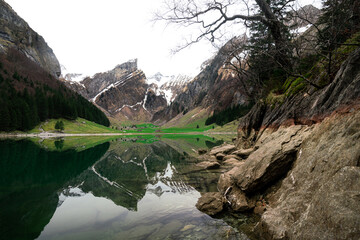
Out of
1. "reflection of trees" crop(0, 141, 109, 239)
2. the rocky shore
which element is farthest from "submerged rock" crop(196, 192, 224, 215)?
"reflection of trees" crop(0, 141, 109, 239)

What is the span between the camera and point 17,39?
16962 centimetres

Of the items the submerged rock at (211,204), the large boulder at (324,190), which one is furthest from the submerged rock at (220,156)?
the large boulder at (324,190)

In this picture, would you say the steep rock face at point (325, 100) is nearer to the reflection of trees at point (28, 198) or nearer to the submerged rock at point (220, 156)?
the submerged rock at point (220, 156)

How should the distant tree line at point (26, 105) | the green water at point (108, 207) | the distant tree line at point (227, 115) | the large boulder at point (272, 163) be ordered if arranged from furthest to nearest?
1. the distant tree line at point (227, 115)
2. the distant tree line at point (26, 105)
3. the large boulder at point (272, 163)
4. the green water at point (108, 207)

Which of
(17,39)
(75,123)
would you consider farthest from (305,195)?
(17,39)

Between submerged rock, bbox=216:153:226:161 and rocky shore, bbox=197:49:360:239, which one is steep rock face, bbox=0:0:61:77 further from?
rocky shore, bbox=197:49:360:239

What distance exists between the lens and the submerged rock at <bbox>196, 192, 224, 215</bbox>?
902cm

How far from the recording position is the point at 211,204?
9.33 metres

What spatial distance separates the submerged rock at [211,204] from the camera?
9.02 m

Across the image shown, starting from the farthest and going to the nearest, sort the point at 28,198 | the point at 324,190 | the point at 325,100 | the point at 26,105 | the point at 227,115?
the point at 227,115, the point at 26,105, the point at 28,198, the point at 325,100, the point at 324,190

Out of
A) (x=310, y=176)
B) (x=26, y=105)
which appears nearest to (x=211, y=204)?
(x=310, y=176)

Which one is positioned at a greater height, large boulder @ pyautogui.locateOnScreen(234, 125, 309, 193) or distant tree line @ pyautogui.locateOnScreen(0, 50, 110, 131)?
distant tree line @ pyautogui.locateOnScreen(0, 50, 110, 131)

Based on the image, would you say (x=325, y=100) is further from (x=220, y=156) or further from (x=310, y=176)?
(x=220, y=156)

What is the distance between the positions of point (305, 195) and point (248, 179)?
376 centimetres
